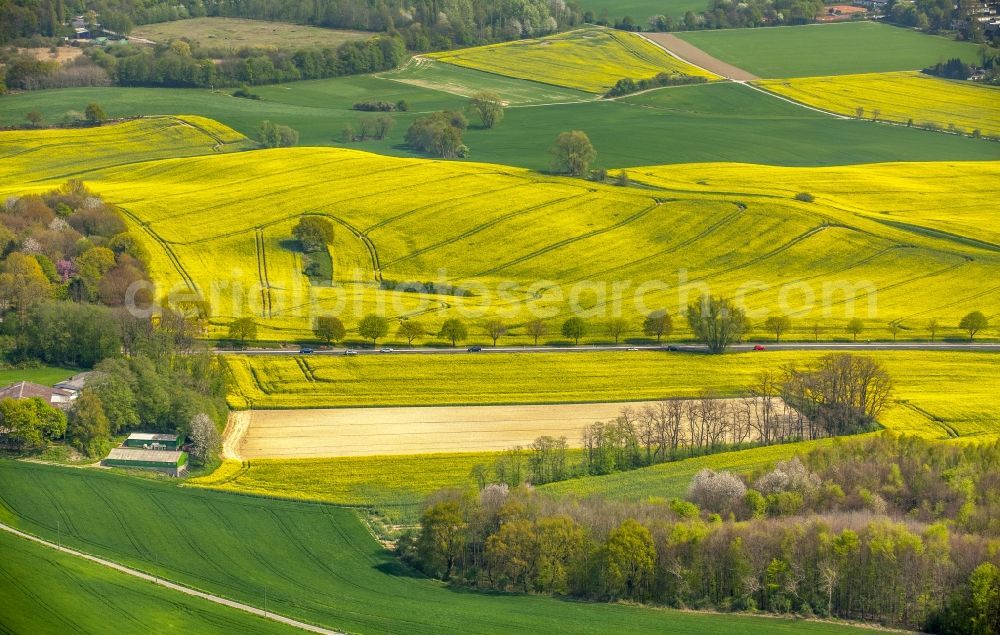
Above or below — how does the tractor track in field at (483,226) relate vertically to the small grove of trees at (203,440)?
above

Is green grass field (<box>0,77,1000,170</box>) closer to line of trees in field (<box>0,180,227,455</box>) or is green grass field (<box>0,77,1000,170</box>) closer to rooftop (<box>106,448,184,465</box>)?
line of trees in field (<box>0,180,227,455</box>)

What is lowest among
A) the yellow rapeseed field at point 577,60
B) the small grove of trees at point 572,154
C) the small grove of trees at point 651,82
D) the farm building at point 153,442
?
the farm building at point 153,442

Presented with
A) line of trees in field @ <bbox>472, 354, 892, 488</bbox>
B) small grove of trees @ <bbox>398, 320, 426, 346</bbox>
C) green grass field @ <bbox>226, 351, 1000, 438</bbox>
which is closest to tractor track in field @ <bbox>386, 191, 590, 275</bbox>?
small grove of trees @ <bbox>398, 320, 426, 346</bbox>

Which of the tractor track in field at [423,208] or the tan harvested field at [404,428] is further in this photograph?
the tractor track in field at [423,208]

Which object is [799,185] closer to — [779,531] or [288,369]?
[288,369]

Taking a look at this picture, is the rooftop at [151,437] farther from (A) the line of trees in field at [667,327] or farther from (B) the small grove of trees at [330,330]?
(A) the line of trees in field at [667,327]

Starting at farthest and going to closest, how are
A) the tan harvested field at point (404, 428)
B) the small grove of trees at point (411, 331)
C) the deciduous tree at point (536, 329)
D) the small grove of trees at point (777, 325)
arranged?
the small grove of trees at point (777, 325) < the deciduous tree at point (536, 329) < the small grove of trees at point (411, 331) < the tan harvested field at point (404, 428)

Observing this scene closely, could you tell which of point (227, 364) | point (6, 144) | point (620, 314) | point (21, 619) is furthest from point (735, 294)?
point (6, 144)

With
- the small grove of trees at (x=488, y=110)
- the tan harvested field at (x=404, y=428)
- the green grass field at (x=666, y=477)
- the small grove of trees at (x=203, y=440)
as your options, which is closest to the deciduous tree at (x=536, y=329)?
the tan harvested field at (x=404, y=428)
